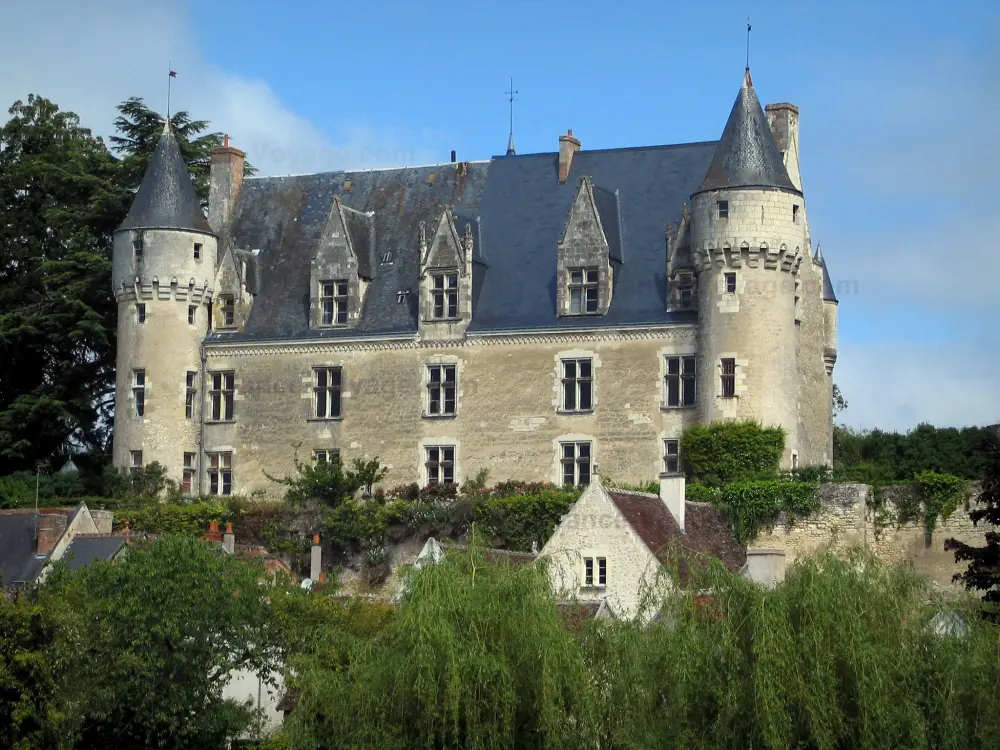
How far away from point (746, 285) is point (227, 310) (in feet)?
42.3

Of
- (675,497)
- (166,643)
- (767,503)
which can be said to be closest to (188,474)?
(675,497)

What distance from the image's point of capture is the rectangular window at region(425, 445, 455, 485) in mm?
52750

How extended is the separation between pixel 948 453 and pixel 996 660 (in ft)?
69.7

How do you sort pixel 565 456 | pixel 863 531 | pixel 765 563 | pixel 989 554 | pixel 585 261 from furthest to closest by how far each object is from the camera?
Result: pixel 585 261 → pixel 565 456 → pixel 863 531 → pixel 765 563 → pixel 989 554

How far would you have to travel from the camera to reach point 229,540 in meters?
49.6

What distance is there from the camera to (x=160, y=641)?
4012 centimetres


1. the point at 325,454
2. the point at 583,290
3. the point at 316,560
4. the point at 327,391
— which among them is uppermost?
the point at 583,290

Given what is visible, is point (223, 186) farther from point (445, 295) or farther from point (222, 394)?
point (445, 295)

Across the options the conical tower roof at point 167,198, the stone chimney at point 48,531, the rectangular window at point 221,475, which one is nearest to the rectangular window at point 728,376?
the rectangular window at point 221,475

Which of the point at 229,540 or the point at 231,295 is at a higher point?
the point at 231,295

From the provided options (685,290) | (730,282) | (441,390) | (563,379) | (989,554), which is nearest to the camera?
(989,554)

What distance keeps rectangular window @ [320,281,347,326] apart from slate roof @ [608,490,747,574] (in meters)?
10.7

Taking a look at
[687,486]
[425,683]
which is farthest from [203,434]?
[425,683]

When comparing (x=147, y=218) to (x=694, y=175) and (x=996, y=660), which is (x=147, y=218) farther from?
(x=996, y=660)
